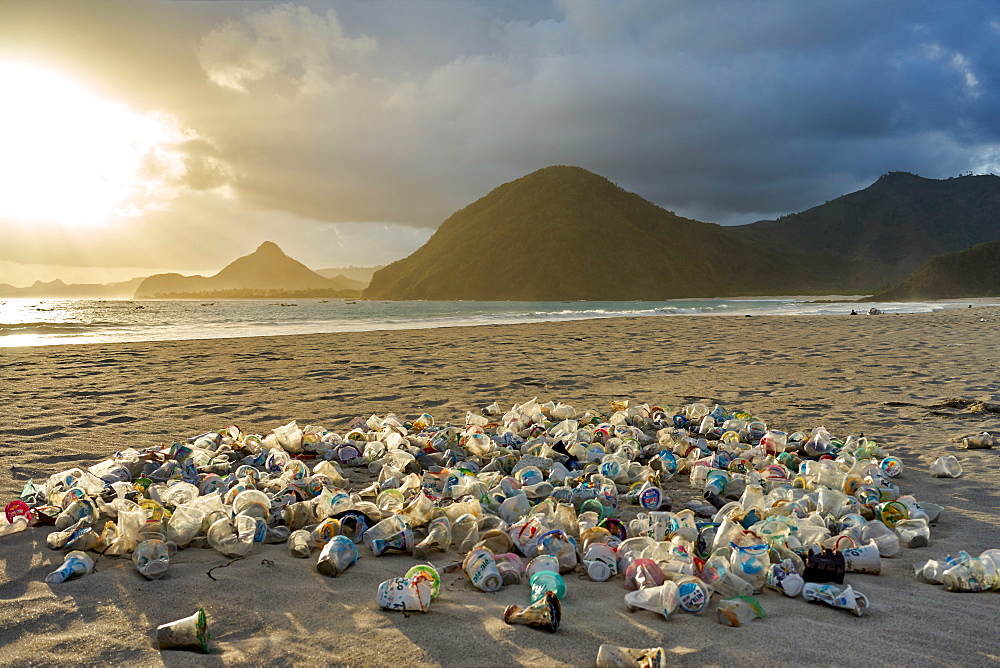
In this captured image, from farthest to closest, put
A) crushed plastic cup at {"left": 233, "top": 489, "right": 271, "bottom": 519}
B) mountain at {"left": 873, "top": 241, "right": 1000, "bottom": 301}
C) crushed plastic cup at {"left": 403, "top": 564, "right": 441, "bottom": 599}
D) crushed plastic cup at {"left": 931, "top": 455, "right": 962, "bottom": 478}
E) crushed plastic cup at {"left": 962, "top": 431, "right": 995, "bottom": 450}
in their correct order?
mountain at {"left": 873, "top": 241, "right": 1000, "bottom": 301}, crushed plastic cup at {"left": 962, "top": 431, "right": 995, "bottom": 450}, crushed plastic cup at {"left": 931, "top": 455, "right": 962, "bottom": 478}, crushed plastic cup at {"left": 233, "top": 489, "right": 271, "bottom": 519}, crushed plastic cup at {"left": 403, "top": 564, "right": 441, "bottom": 599}

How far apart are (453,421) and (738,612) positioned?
4.32 meters

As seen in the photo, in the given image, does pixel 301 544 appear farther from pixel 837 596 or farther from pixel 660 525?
pixel 837 596

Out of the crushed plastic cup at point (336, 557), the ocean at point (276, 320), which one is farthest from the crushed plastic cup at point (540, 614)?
the ocean at point (276, 320)

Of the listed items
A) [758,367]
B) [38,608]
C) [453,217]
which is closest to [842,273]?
[453,217]

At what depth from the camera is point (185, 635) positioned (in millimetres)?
1910

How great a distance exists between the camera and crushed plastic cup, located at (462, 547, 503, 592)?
2.40 m

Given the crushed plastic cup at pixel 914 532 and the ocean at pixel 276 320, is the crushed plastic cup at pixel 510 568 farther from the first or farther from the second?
the ocean at pixel 276 320

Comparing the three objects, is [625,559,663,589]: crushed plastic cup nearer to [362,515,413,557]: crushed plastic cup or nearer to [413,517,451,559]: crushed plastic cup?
[413,517,451,559]: crushed plastic cup

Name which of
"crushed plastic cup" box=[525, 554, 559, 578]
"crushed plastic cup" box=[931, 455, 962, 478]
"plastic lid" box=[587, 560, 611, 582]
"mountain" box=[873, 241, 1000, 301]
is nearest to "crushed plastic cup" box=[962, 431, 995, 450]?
"crushed plastic cup" box=[931, 455, 962, 478]

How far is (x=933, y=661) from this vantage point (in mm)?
1848

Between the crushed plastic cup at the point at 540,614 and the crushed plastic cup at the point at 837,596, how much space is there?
3.53ft

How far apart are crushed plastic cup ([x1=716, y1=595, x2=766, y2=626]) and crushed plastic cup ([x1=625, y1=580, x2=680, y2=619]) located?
0.16 metres

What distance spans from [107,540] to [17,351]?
13035mm

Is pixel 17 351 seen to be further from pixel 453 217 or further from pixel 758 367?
pixel 453 217
